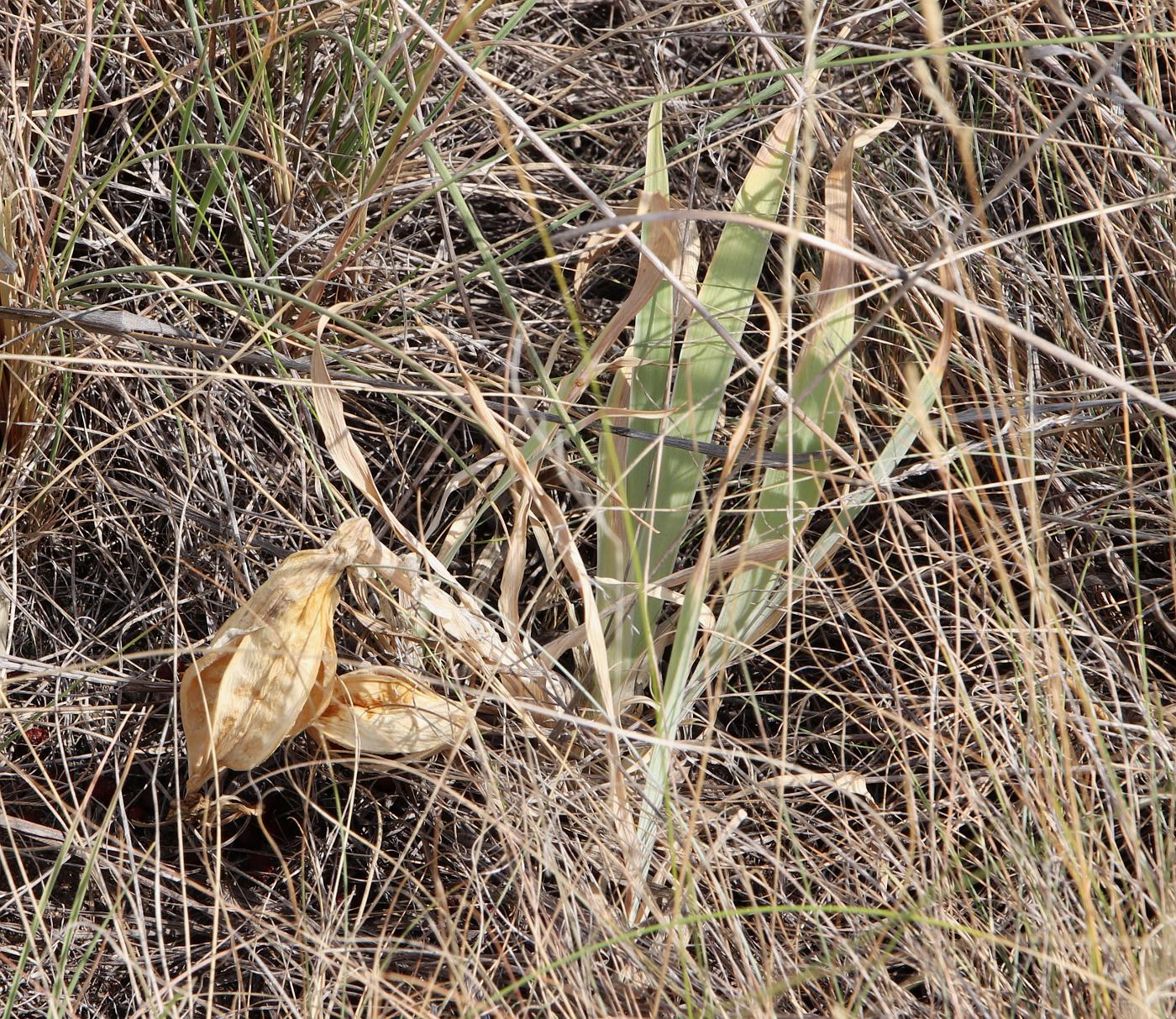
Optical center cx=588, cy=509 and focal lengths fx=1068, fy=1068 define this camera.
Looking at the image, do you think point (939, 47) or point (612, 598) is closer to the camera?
point (939, 47)

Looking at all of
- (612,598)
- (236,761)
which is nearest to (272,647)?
(236,761)

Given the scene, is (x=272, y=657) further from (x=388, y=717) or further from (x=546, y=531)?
(x=546, y=531)

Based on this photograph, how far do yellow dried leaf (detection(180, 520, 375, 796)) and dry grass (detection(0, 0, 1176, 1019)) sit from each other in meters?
0.05

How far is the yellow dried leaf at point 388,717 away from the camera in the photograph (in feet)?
2.63

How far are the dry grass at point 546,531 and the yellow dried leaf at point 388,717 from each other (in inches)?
1.3

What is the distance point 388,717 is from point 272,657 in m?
0.10

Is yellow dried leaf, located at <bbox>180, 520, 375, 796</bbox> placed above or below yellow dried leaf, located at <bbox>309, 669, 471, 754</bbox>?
above

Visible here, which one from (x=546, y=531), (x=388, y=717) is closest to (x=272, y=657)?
(x=388, y=717)

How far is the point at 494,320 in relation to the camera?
1.11m

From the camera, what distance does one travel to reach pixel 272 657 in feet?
2.46

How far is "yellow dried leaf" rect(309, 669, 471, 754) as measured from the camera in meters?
0.80

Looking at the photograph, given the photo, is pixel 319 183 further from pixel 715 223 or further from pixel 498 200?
pixel 715 223

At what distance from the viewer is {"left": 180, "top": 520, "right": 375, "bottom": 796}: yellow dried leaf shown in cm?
75

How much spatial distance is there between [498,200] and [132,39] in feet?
1.31
